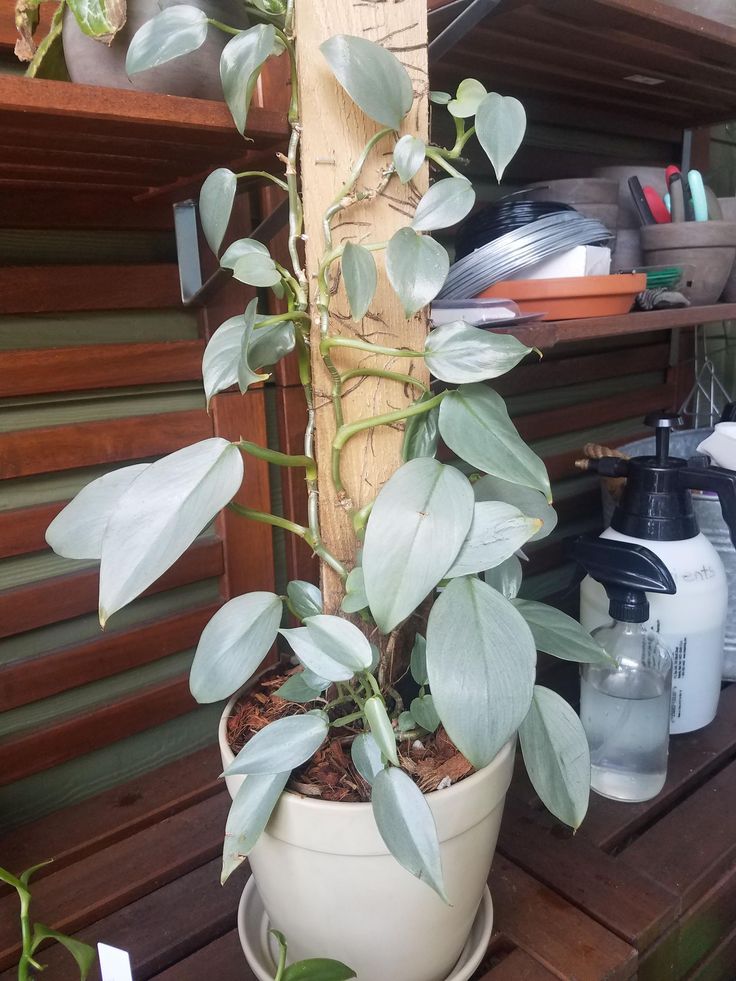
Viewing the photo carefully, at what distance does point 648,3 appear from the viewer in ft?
A: 2.30

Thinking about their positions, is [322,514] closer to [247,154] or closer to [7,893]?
[247,154]

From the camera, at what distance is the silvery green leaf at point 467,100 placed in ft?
1.79

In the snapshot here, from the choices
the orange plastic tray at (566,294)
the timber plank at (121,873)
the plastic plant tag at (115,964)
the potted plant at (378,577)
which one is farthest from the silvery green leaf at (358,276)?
the timber plank at (121,873)

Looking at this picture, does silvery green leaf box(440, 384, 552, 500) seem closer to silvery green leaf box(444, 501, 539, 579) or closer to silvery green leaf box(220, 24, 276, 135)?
silvery green leaf box(444, 501, 539, 579)

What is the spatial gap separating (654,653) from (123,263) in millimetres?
719

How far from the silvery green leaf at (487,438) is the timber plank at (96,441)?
0.41 metres

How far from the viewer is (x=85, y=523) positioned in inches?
18.7

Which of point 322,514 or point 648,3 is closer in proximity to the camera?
point 322,514

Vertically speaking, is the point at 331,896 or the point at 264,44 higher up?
the point at 264,44

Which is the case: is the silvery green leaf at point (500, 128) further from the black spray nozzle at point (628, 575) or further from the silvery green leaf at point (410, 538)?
the black spray nozzle at point (628, 575)

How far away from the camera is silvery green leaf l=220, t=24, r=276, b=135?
46cm

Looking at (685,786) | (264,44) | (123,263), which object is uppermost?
(264,44)

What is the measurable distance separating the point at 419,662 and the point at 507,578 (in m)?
0.09

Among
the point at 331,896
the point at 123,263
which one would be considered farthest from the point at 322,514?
the point at 123,263
